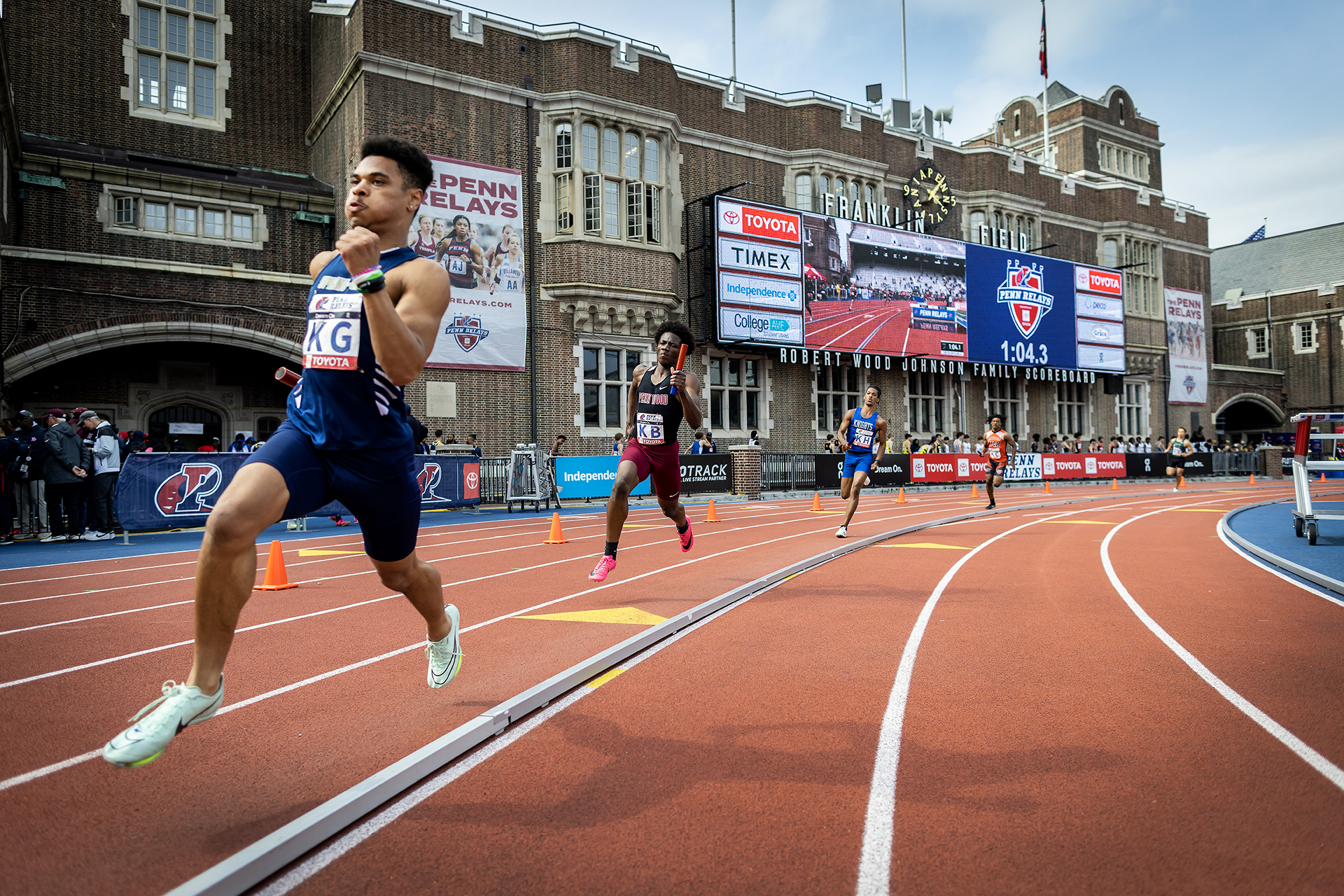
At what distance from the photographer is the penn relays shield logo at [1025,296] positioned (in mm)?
31688

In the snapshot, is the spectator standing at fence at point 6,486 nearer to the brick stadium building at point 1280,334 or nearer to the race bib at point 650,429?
the race bib at point 650,429

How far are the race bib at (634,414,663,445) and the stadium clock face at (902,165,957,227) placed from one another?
2670 cm

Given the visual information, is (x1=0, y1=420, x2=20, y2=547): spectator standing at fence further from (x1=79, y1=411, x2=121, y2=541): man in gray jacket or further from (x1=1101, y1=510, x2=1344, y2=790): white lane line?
(x1=1101, y1=510, x2=1344, y2=790): white lane line

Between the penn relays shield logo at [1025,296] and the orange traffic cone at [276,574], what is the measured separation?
29525mm

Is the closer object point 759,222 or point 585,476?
point 585,476

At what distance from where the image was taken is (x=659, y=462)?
7.63 meters

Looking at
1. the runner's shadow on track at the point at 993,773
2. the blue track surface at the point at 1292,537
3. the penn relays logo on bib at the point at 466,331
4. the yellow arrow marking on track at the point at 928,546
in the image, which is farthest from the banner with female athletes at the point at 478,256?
the runner's shadow on track at the point at 993,773

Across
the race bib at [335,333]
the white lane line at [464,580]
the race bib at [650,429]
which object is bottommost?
the white lane line at [464,580]

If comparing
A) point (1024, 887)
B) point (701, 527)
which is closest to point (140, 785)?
point (1024, 887)

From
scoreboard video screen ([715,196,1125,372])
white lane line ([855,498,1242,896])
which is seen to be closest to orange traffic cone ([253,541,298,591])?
white lane line ([855,498,1242,896])

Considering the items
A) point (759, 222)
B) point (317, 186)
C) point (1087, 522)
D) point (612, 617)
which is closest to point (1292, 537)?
point (1087, 522)

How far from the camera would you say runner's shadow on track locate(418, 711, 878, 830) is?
9.14 ft

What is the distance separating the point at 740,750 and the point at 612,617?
2.84 meters

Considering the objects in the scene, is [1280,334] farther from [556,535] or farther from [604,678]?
[604,678]
